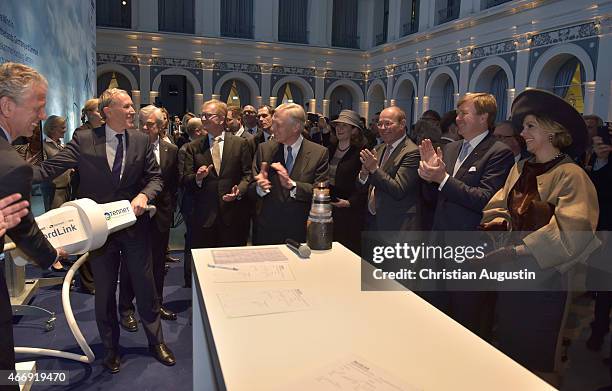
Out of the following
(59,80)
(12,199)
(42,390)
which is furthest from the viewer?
(59,80)

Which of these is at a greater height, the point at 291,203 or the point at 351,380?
the point at 291,203

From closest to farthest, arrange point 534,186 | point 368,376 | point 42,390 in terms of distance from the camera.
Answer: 1. point 368,376
2. point 534,186
3. point 42,390

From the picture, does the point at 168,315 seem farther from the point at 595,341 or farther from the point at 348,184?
the point at 595,341

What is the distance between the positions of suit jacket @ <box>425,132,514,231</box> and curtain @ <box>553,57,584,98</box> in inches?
354

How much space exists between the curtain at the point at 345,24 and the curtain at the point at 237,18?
3.48 m

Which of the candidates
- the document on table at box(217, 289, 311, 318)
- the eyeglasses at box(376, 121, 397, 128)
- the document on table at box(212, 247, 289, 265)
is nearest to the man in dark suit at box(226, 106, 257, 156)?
the eyeglasses at box(376, 121, 397, 128)

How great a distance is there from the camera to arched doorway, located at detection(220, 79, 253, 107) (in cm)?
1792

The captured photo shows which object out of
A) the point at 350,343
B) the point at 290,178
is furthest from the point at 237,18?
the point at 350,343

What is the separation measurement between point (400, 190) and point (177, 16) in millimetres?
15665

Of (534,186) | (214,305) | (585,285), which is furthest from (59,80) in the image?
(585,285)

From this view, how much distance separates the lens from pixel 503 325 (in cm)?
227

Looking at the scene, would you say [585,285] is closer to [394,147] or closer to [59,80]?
[394,147]

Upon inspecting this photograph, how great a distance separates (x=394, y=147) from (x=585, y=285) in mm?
2174

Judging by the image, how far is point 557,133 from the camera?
2121mm
